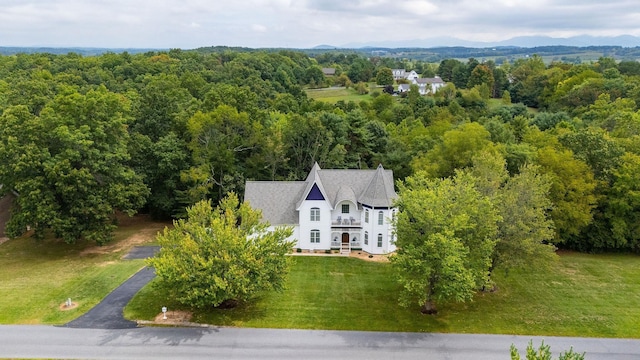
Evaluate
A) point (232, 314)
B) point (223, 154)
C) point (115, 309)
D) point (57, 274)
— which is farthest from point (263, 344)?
point (223, 154)

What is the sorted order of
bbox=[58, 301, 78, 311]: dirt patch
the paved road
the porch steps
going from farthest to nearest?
the porch steps, bbox=[58, 301, 78, 311]: dirt patch, the paved road

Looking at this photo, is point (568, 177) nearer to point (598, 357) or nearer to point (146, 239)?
point (598, 357)

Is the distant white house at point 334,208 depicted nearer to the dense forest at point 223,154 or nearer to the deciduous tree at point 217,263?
the dense forest at point 223,154

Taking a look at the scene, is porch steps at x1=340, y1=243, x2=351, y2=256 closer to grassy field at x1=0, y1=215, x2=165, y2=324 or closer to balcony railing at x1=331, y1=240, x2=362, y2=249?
balcony railing at x1=331, y1=240, x2=362, y2=249

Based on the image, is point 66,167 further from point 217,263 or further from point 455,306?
point 455,306

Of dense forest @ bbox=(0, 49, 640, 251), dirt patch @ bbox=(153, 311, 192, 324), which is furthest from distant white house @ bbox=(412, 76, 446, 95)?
dirt patch @ bbox=(153, 311, 192, 324)

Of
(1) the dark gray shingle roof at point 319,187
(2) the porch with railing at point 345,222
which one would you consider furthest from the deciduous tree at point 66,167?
(2) the porch with railing at point 345,222
